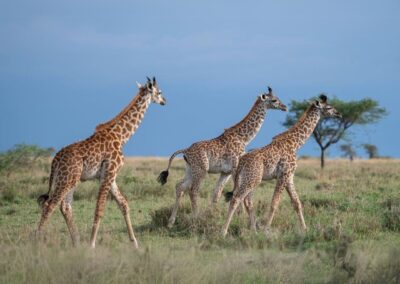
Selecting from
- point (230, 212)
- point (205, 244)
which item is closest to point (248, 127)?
point (230, 212)

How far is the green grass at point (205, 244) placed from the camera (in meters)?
7.84

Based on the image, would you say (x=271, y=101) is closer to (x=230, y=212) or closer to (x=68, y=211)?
(x=230, y=212)

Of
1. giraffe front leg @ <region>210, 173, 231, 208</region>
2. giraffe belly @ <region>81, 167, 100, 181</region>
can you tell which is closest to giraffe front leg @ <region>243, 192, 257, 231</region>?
giraffe front leg @ <region>210, 173, 231, 208</region>

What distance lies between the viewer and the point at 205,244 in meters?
10.7

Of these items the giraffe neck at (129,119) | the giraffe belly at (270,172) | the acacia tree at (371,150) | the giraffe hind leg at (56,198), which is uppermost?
the acacia tree at (371,150)

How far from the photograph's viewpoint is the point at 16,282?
7.73 meters

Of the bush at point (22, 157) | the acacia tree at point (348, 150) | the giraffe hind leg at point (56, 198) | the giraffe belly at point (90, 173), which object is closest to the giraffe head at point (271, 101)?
the giraffe belly at point (90, 173)

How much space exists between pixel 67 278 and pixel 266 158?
565 cm

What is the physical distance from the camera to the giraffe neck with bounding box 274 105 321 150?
1338 centimetres

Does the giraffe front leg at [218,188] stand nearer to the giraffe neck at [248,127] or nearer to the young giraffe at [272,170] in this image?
the giraffe neck at [248,127]

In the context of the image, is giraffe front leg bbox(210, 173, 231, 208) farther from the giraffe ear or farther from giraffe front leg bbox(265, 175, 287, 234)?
the giraffe ear

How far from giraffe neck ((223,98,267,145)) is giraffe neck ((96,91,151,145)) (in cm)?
277

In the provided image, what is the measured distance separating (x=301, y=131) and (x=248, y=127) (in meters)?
1.33

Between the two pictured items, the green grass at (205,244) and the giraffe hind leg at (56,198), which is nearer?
the green grass at (205,244)
